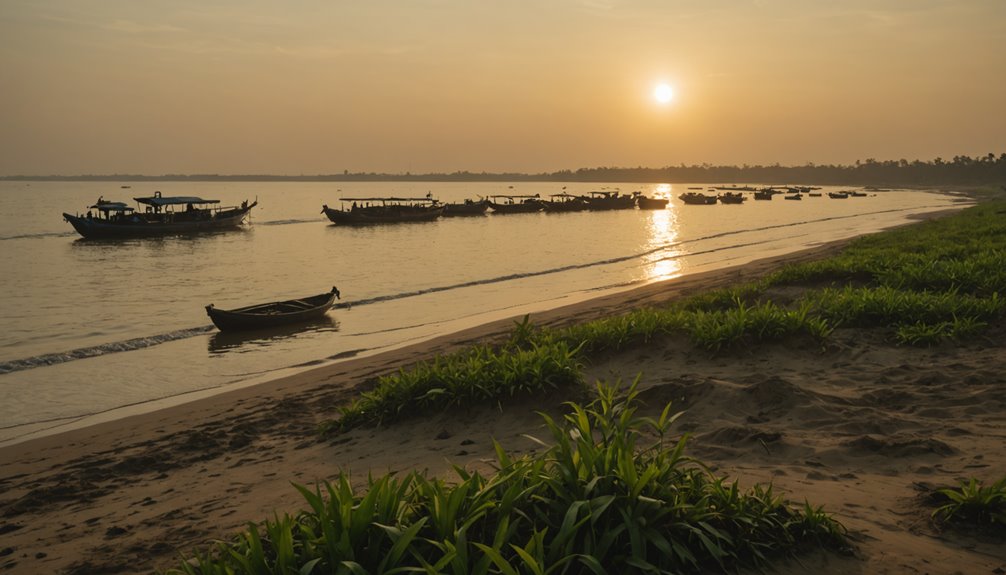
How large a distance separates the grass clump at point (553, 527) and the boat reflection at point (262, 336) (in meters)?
15.0

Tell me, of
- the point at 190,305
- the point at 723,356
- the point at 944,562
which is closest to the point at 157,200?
the point at 190,305

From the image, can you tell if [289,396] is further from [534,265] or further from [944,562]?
[534,265]

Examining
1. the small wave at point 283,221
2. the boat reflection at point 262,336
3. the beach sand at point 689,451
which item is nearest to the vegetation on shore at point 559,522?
the beach sand at point 689,451

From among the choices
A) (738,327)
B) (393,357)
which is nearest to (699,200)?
(393,357)

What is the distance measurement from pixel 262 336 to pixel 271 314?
3.29 ft

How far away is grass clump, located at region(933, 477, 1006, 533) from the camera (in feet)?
13.0

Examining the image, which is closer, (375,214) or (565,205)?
(375,214)

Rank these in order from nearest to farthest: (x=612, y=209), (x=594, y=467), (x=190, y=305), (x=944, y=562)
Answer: (x=944, y=562) → (x=594, y=467) → (x=190, y=305) → (x=612, y=209)

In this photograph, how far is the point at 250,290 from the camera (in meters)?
31.7

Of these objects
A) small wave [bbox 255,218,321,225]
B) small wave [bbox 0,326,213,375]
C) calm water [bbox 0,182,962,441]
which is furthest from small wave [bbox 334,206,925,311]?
small wave [bbox 255,218,321,225]

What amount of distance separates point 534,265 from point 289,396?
90.5ft

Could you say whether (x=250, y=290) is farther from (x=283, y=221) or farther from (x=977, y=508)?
(x=283, y=221)

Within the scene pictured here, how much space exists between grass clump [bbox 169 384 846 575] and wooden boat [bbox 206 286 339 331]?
662 inches

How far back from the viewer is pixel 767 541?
381 centimetres
